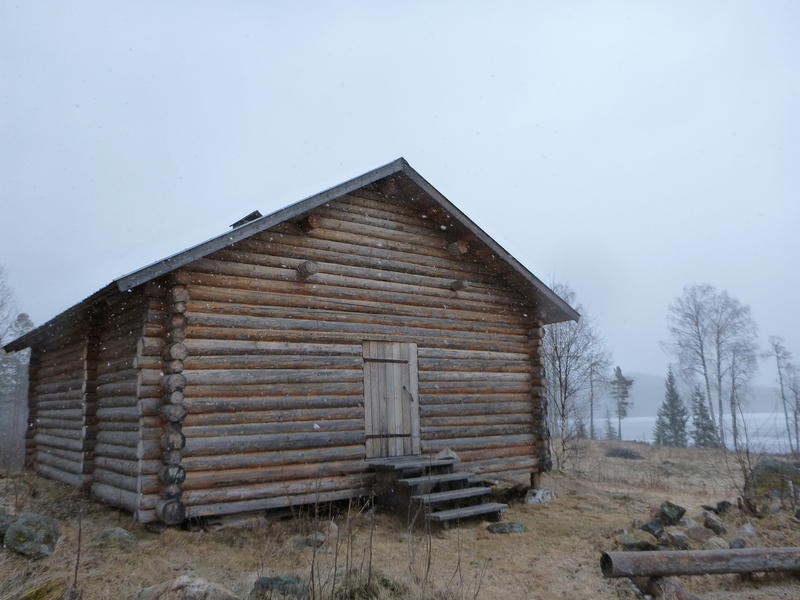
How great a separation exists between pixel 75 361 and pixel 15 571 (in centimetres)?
689

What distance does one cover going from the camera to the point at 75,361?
1253 cm

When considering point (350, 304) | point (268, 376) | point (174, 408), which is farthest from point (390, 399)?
point (174, 408)

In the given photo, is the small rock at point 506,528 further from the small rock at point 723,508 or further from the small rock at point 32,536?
the small rock at point 32,536

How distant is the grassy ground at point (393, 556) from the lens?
629cm

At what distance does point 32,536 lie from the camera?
23.1 ft

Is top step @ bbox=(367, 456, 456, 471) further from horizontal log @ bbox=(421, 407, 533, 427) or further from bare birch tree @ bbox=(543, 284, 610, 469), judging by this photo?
bare birch tree @ bbox=(543, 284, 610, 469)

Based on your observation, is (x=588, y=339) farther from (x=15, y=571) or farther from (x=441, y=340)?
(x=15, y=571)

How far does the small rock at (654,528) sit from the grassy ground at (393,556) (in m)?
0.45

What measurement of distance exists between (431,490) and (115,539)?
482 cm

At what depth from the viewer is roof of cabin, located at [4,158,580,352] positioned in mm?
8570

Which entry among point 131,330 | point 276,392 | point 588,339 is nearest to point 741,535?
point 276,392

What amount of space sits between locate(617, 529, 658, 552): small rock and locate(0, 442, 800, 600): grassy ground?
243 mm

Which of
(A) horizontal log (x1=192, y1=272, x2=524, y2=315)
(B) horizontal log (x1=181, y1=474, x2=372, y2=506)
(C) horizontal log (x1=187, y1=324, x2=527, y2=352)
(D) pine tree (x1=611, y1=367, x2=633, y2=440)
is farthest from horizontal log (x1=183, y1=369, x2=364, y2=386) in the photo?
(D) pine tree (x1=611, y1=367, x2=633, y2=440)

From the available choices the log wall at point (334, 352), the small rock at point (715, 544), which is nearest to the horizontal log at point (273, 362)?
the log wall at point (334, 352)
